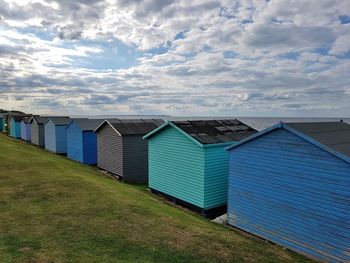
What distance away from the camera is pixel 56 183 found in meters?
17.8

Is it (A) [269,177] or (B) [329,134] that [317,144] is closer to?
(B) [329,134]

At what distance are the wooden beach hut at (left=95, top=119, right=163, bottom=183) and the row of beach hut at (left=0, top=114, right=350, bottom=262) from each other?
4.87m

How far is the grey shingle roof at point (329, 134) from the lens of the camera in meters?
11.1

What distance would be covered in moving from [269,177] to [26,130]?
4782 cm

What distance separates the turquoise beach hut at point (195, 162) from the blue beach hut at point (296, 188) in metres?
1.96

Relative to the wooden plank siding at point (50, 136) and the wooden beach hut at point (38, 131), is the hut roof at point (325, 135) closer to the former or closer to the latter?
the wooden plank siding at point (50, 136)

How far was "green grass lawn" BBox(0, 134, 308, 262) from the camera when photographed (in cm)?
948

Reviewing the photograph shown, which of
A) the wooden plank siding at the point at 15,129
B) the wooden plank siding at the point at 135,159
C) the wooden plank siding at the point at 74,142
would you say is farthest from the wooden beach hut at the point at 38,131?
the wooden plank siding at the point at 135,159

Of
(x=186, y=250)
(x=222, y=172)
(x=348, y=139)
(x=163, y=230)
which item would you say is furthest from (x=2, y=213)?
(x=348, y=139)

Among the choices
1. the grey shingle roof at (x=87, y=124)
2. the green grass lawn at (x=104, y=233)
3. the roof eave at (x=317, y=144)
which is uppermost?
the roof eave at (x=317, y=144)

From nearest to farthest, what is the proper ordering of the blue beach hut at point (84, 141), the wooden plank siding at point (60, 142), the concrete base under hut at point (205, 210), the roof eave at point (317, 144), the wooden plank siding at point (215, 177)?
the roof eave at point (317, 144) → the wooden plank siding at point (215, 177) → the concrete base under hut at point (205, 210) → the blue beach hut at point (84, 141) → the wooden plank siding at point (60, 142)

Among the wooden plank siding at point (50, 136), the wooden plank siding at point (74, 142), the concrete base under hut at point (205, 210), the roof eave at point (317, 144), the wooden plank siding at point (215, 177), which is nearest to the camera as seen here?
the roof eave at point (317, 144)

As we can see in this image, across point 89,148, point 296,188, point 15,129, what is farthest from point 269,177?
point 15,129

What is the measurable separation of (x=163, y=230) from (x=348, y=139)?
811 cm
